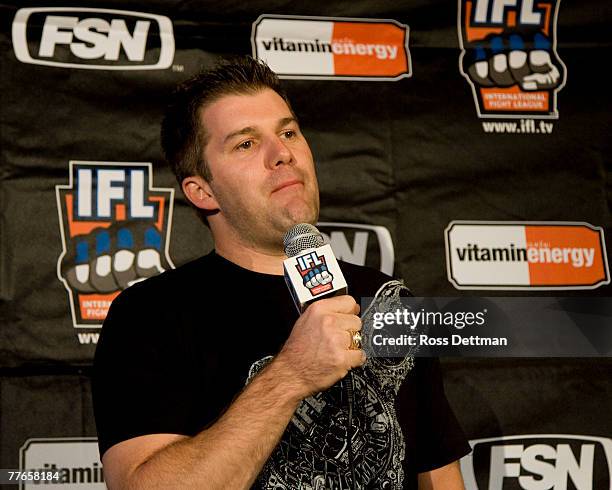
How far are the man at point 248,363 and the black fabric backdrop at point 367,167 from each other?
0.41 metres

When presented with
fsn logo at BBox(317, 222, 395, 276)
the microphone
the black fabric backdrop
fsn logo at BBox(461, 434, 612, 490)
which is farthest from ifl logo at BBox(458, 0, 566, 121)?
the microphone

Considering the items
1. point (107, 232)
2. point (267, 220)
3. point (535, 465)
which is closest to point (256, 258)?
point (267, 220)

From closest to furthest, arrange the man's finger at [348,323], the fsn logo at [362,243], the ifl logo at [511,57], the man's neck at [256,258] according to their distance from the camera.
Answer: the man's finger at [348,323] < the man's neck at [256,258] < the fsn logo at [362,243] < the ifl logo at [511,57]

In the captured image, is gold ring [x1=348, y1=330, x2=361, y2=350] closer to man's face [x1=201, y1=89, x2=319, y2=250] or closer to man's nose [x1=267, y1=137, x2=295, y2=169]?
man's face [x1=201, y1=89, x2=319, y2=250]

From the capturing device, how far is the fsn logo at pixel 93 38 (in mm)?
2057

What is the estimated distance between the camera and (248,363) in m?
1.45

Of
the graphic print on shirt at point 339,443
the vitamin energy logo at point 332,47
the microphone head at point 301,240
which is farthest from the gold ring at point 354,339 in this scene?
the vitamin energy logo at point 332,47

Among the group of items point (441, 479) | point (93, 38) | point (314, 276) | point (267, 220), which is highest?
point (93, 38)

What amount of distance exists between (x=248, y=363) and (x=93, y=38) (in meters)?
1.09

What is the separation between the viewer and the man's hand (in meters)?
1.12

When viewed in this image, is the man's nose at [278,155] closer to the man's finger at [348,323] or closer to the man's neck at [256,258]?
the man's neck at [256,258]

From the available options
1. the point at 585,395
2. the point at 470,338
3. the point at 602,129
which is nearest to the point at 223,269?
the point at 470,338

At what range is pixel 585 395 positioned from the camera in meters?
2.14

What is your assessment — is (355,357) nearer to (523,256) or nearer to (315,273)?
(315,273)
